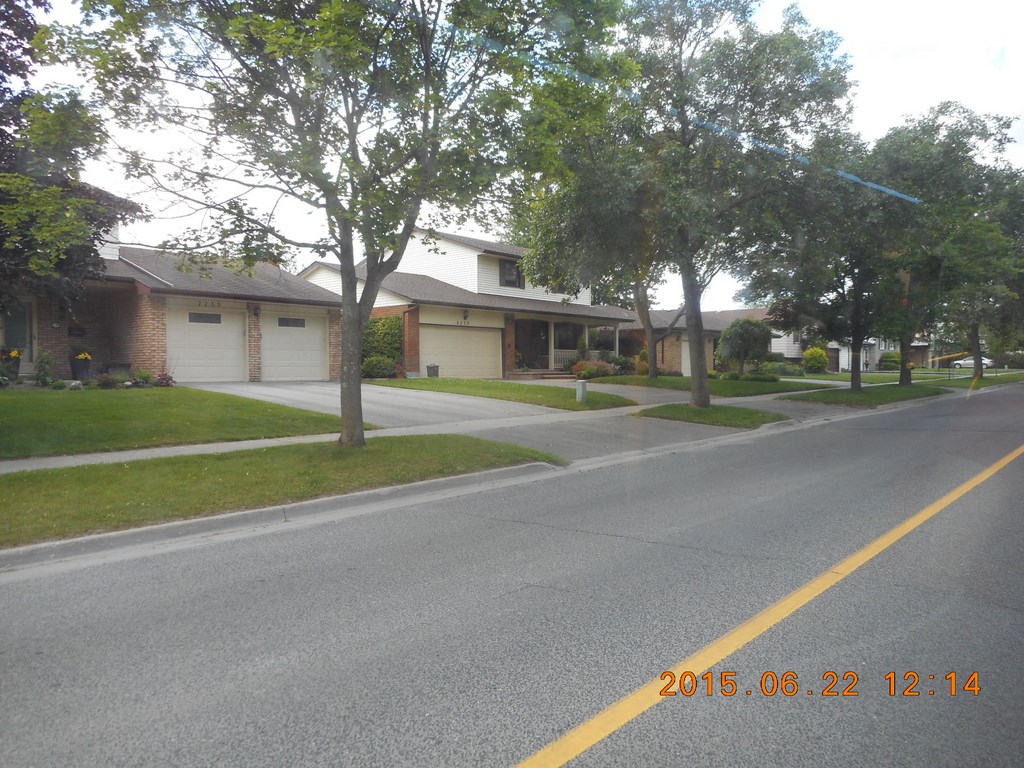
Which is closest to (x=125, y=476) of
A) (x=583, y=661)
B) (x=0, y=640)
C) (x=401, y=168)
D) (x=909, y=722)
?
(x=0, y=640)

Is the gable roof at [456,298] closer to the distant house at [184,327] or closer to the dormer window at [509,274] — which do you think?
the dormer window at [509,274]

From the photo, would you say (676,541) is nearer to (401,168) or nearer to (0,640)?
(0,640)

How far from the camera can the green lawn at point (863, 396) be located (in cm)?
2309

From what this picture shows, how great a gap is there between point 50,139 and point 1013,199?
3328 cm

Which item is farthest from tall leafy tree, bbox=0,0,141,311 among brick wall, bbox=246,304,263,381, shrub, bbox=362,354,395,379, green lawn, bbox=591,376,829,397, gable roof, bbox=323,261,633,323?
green lawn, bbox=591,376,829,397

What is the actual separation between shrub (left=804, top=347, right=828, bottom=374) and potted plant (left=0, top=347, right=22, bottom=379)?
43.2 meters

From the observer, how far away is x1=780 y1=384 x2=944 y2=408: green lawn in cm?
2309

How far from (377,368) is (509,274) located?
8.75 metres

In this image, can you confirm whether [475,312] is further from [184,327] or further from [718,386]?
[184,327]

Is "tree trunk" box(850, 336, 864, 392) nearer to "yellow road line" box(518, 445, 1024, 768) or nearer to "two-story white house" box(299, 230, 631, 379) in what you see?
"two-story white house" box(299, 230, 631, 379)

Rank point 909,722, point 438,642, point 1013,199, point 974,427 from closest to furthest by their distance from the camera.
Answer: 1. point 909,722
2. point 438,642
3. point 974,427
4. point 1013,199

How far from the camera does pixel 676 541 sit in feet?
20.6

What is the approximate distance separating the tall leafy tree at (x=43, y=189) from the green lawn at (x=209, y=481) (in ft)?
9.21

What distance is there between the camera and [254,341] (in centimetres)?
2231
